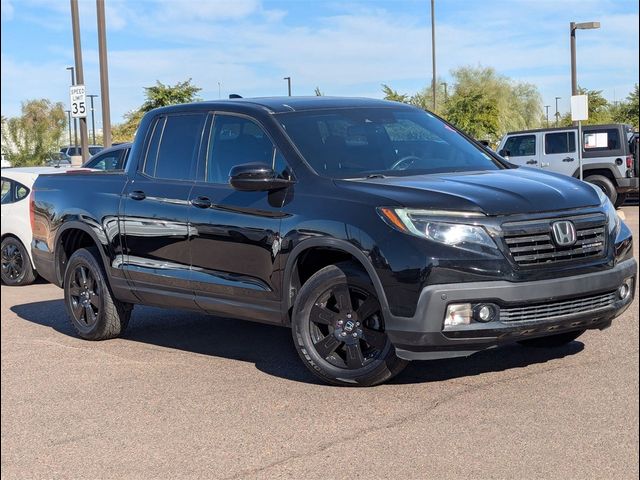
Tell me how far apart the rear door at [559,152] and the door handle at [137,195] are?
14.8 metres

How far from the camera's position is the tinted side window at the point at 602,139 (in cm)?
1979

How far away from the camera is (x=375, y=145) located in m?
6.17

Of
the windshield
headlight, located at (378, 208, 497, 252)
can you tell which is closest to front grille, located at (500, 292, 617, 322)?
headlight, located at (378, 208, 497, 252)

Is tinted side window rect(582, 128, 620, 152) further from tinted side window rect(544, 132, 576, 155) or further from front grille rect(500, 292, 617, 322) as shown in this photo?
front grille rect(500, 292, 617, 322)

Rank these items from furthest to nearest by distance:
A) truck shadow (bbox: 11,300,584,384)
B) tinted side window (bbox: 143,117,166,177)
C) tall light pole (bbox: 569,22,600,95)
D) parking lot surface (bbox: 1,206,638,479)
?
tall light pole (bbox: 569,22,600,95) < tinted side window (bbox: 143,117,166,177) < truck shadow (bbox: 11,300,584,384) < parking lot surface (bbox: 1,206,638,479)

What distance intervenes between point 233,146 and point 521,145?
15086mm

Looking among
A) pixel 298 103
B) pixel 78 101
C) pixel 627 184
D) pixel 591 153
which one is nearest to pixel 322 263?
pixel 298 103

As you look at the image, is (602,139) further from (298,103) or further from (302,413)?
(302,413)

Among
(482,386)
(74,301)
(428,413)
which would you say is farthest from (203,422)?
(74,301)

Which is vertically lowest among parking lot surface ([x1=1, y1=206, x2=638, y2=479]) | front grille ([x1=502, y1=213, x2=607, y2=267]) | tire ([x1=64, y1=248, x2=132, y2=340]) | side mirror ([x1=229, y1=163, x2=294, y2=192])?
parking lot surface ([x1=1, y1=206, x2=638, y2=479])

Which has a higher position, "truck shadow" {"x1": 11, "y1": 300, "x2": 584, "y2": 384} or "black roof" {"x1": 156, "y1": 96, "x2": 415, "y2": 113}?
"black roof" {"x1": 156, "y1": 96, "x2": 415, "y2": 113}

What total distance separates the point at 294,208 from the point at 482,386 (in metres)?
1.54

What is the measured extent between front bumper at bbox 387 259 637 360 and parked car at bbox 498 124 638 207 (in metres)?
14.9

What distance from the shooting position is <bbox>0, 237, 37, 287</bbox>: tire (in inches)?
431
